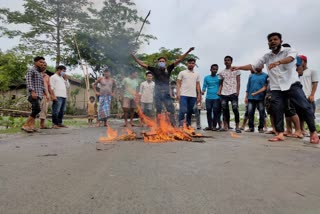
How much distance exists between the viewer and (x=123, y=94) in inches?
366

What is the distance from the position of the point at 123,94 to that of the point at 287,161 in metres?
6.83

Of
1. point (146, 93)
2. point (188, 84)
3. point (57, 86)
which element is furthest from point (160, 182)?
point (146, 93)

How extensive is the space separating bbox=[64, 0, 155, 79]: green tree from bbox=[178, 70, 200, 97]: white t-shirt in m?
14.6

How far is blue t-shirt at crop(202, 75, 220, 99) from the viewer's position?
7.79m

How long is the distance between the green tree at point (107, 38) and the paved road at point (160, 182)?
18797mm

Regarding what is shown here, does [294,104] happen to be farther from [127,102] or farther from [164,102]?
[127,102]

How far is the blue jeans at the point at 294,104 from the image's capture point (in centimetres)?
482

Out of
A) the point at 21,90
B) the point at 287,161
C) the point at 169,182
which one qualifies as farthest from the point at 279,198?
the point at 21,90

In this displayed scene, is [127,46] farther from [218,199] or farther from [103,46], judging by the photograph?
[218,199]

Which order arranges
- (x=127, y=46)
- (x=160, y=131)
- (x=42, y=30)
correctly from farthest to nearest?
1. (x=42, y=30)
2. (x=127, y=46)
3. (x=160, y=131)

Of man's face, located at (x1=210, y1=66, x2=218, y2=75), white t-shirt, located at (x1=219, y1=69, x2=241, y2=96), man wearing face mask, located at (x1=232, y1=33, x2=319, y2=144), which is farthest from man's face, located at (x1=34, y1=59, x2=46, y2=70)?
man wearing face mask, located at (x1=232, y1=33, x2=319, y2=144)

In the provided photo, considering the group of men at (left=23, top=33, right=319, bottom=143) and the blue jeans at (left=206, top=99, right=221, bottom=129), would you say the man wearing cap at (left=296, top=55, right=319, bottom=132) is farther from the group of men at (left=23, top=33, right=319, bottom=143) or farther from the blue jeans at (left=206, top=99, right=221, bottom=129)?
the blue jeans at (left=206, top=99, right=221, bottom=129)

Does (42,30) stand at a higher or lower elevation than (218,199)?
higher

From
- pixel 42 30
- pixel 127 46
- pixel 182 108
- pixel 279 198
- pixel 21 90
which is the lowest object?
pixel 279 198
